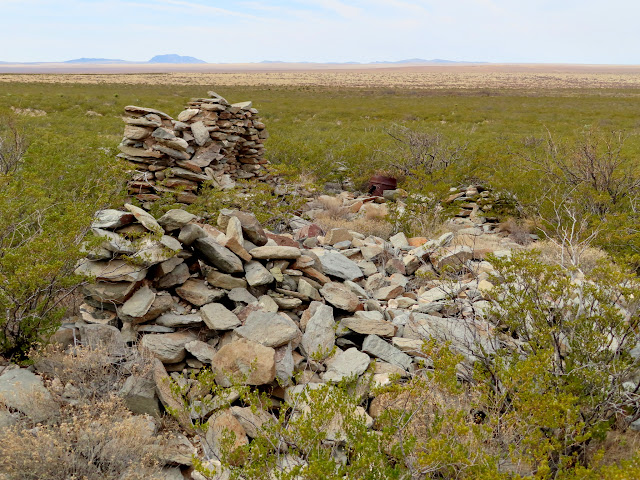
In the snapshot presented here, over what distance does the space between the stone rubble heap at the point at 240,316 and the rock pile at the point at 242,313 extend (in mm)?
11

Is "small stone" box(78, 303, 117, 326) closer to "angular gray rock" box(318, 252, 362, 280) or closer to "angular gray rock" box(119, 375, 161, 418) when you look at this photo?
"angular gray rock" box(119, 375, 161, 418)

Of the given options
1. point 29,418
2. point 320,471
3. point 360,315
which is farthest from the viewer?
point 360,315

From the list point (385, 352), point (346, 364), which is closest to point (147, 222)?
point (346, 364)

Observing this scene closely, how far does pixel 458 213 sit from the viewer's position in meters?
11.4

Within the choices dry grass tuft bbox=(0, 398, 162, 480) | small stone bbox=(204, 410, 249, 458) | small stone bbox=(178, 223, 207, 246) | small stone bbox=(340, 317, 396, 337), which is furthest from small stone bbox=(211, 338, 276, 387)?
small stone bbox=(178, 223, 207, 246)

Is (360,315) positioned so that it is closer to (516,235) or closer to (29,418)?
(29,418)

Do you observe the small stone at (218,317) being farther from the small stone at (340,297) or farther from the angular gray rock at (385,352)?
the angular gray rock at (385,352)

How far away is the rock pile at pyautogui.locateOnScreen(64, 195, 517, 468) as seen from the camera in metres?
4.10

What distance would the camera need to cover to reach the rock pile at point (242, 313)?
410 centimetres

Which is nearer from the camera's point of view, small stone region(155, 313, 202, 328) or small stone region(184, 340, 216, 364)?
small stone region(184, 340, 216, 364)

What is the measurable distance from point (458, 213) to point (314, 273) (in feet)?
21.9

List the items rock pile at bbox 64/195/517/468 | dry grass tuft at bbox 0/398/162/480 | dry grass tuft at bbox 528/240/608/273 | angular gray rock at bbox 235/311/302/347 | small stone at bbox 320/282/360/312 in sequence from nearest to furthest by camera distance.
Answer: dry grass tuft at bbox 0/398/162/480
rock pile at bbox 64/195/517/468
angular gray rock at bbox 235/311/302/347
small stone at bbox 320/282/360/312
dry grass tuft at bbox 528/240/608/273

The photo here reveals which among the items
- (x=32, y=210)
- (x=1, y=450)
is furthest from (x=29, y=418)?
(x=32, y=210)

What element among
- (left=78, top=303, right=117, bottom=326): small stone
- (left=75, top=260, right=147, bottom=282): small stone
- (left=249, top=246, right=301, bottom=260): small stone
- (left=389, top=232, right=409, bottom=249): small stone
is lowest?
(left=389, top=232, right=409, bottom=249): small stone
